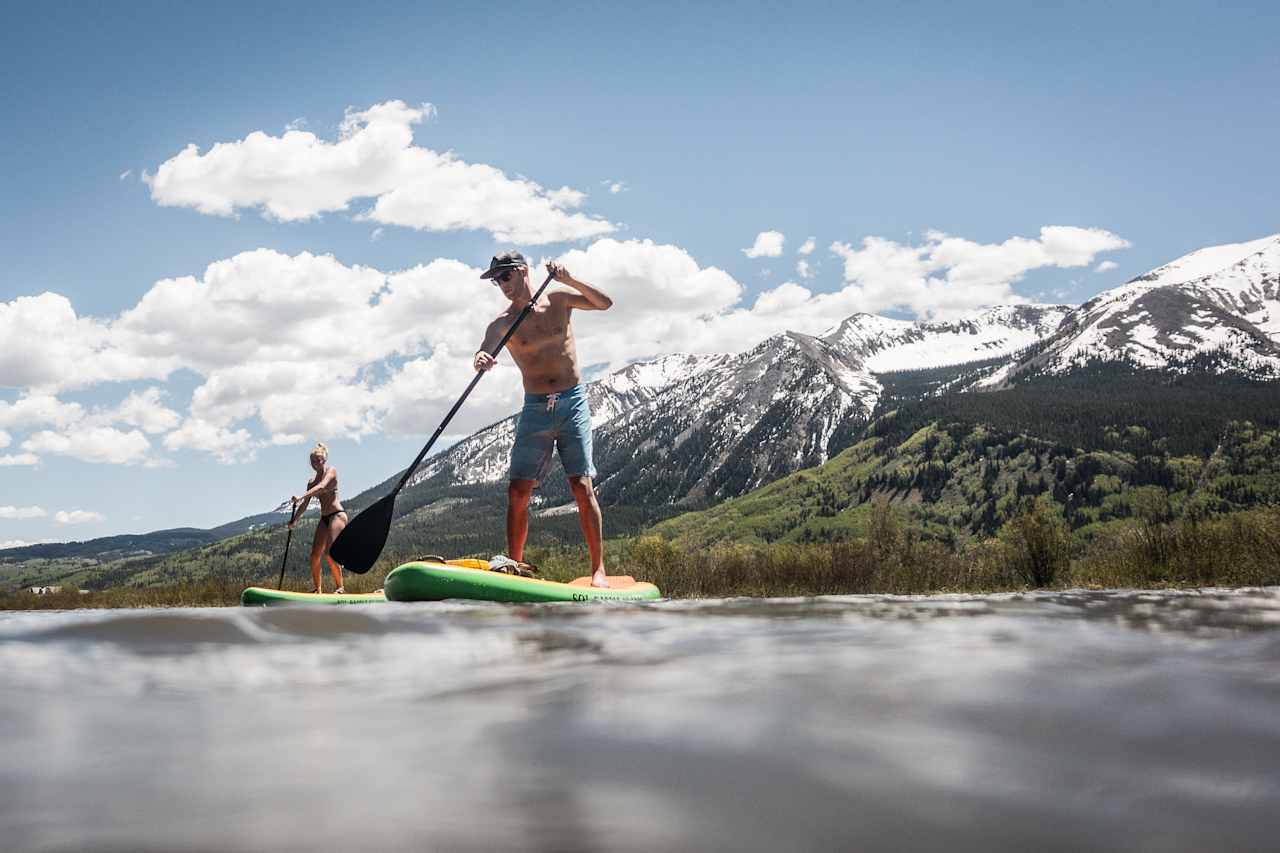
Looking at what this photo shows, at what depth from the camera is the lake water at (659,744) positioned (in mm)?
1820

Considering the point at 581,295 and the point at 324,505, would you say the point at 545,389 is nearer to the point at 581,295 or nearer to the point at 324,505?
A: the point at 581,295

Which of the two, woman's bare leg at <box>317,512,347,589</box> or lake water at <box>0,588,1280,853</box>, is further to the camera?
woman's bare leg at <box>317,512,347,589</box>

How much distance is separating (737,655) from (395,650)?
73.2 inches

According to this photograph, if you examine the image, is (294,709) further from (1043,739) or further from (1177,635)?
(1177,635)

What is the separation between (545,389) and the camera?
387 inches

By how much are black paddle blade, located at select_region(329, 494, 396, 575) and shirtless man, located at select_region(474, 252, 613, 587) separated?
5.95ft

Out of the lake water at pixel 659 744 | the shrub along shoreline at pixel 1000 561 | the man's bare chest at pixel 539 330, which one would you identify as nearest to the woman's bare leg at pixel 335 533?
the shrub along shoreline at pixel 1000 561

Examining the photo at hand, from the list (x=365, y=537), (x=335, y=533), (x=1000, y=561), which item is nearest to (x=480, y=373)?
(x=365, y=537)

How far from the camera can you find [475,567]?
877 centimetres

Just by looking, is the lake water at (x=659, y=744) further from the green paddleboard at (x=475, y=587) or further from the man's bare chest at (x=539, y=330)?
the man's bare chest at (x=539, y=330)

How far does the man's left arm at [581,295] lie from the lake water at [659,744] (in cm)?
532

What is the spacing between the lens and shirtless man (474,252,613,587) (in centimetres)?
974

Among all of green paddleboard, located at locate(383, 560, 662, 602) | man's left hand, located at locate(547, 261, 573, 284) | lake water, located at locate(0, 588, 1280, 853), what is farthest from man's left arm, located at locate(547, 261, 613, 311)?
lake water, located at locate(0, 588, 1280, 853)

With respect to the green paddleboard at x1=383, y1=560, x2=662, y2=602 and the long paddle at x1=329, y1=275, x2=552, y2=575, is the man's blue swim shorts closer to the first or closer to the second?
the long paddle at x1=329, y1=275, x2=552, y2=575
